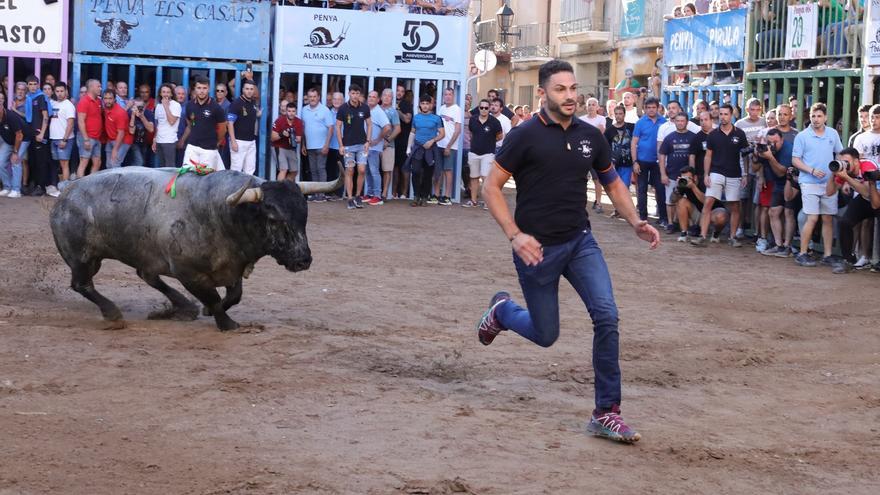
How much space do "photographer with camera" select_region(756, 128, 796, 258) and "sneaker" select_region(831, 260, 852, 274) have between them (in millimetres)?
1245

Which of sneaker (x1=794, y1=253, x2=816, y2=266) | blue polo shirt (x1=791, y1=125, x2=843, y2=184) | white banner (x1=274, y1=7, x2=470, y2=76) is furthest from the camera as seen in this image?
white banner (x1=274, y1=7, x2=470, y2=76)

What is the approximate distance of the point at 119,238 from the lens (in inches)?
360

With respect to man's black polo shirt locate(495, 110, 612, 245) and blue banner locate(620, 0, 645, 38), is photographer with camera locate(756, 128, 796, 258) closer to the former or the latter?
man's black polo shirt locate(495, 110, 612, 245)

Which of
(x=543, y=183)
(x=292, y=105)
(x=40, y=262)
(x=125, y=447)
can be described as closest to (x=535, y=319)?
(x=543, y=183)

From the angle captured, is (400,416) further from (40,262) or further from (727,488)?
(40,262)

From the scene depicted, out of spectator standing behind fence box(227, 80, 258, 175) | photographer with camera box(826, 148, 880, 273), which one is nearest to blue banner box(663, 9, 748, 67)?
photographer with camera box(826, 148, 880, 273)

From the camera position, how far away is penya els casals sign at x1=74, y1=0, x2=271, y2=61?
19891 mm

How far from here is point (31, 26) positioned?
773 inches

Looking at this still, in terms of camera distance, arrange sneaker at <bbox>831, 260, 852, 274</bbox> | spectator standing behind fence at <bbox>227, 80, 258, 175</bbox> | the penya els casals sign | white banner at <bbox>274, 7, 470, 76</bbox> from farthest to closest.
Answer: white banner at <bbox>274, 7, 470, 76</bbox> → the penya els casals sign → spectator standing behind fence at <bbox>227, 80, 258, 175</bbox> → sneaker at <bbox>831, 260, 852, 274</bbox>

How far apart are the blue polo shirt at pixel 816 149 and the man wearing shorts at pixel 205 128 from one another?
24.4 ft

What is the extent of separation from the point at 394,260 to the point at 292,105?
6830 mm

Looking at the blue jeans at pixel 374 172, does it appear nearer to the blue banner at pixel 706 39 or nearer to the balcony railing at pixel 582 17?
the blue banner at pixel 706 39

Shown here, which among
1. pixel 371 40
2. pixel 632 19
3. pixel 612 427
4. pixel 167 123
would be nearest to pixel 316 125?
pixel 371 40

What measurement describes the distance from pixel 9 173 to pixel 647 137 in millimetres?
9590
